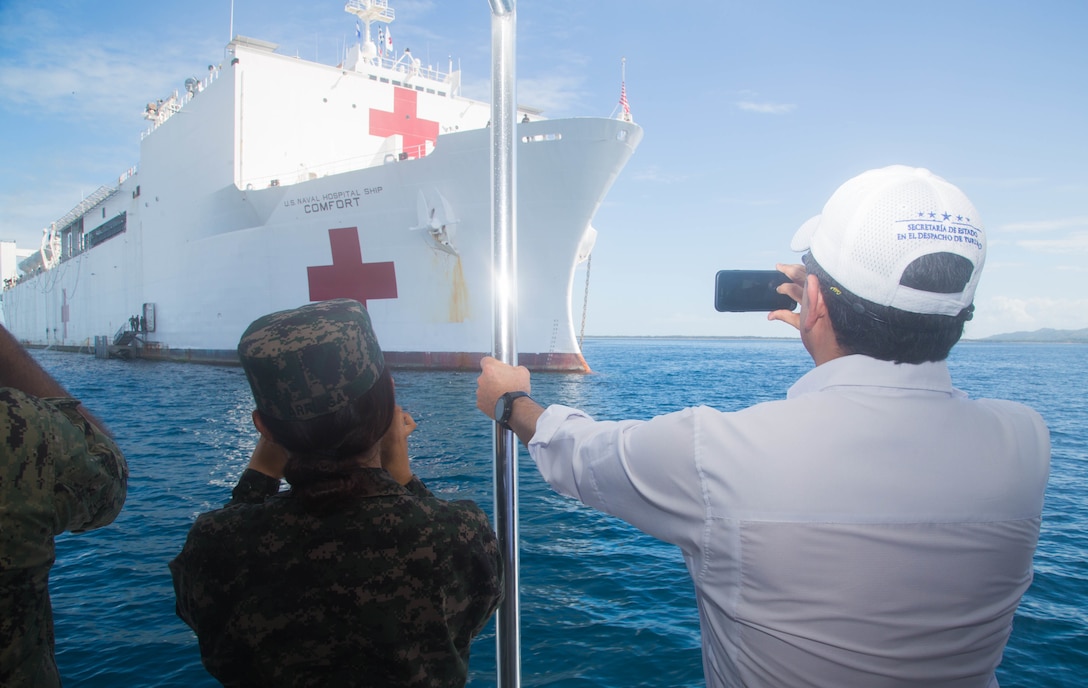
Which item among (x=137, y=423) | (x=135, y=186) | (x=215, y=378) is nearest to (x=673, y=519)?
(x=137, y=423)

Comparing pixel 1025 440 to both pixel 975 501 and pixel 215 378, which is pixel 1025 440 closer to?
pixel 975 501

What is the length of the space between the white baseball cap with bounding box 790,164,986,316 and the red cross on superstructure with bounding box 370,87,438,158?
16.1m

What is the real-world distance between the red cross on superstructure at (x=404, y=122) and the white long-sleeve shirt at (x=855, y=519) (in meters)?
16.2

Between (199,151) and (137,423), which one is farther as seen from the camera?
(199,151)

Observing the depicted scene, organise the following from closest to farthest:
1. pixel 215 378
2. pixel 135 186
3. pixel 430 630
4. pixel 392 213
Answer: pixel 430 630 < pixel 392 213 < pixel 215 378 < pixel 135 186

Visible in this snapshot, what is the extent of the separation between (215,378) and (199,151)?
6088 mm

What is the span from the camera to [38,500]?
0.79m

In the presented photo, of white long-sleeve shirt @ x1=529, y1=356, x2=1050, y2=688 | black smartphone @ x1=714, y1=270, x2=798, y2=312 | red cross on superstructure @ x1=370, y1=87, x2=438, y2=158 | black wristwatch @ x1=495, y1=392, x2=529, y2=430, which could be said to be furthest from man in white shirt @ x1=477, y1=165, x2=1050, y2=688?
red cross on superstructure @ x1=370, y1=87, x2=438, y2=158

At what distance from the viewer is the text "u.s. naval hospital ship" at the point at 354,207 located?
1197cm

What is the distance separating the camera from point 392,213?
12.3 metres

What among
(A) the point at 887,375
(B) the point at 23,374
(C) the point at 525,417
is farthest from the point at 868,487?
(B) the point at 23,374

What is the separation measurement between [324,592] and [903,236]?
2.55 ft

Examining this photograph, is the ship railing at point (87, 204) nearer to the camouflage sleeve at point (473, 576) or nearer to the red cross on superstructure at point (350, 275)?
the red cross on superstructure at point (350, 275)

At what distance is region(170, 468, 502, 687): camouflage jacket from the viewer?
750 millimetres
